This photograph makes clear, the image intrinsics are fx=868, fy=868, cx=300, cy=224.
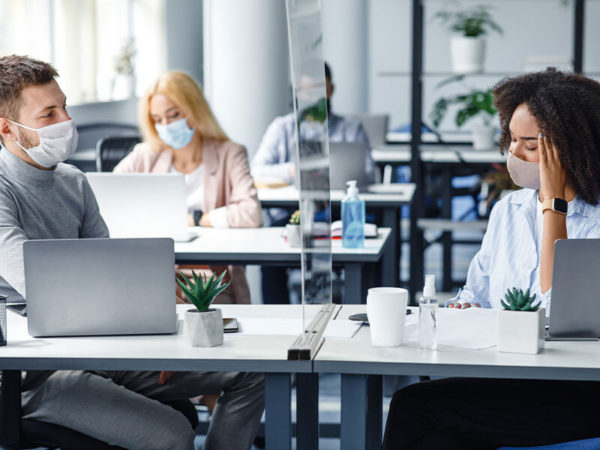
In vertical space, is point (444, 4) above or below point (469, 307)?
A: above

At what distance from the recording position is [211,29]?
211 inches

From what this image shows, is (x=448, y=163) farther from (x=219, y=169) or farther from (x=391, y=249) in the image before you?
(x=219, y=169)

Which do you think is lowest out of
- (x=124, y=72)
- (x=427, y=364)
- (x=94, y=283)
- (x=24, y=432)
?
(x=24, y=432)

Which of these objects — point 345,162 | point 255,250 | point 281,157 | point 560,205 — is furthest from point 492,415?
point 281,157

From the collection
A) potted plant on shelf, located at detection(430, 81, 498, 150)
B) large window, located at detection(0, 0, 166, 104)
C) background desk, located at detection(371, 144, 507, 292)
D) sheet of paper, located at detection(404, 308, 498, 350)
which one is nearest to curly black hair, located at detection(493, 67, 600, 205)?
sheet of paper, located at detection(404, 308, 498, 350)

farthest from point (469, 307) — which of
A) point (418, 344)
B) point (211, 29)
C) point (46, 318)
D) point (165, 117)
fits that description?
point (211, 29)

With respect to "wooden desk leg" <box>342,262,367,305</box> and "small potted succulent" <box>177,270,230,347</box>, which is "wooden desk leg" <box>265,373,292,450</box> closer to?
"small potted succulent" <box>177,270,230,347</box>

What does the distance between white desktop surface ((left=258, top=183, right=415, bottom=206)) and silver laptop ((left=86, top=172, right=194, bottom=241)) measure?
0.94 meters

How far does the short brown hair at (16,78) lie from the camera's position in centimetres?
207

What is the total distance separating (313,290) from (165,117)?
1.68 metres

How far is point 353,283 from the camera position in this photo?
2756mm

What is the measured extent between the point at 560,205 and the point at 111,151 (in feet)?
9.14

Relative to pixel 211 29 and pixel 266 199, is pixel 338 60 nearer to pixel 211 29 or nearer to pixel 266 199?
pixel 211 29

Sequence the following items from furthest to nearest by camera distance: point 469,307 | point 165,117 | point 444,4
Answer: point 444,4 → point 165,117 → point 469,307
